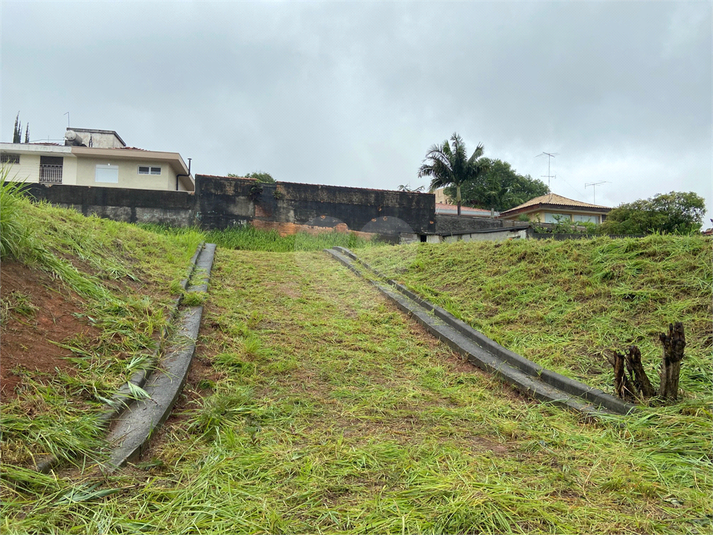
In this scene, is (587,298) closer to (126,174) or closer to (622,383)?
(622,383)

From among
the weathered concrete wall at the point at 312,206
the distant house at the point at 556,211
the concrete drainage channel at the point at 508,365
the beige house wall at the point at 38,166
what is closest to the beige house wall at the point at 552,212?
the distant house at the point at 556,211

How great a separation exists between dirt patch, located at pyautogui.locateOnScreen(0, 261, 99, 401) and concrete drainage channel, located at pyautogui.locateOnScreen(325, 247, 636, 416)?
123 inches

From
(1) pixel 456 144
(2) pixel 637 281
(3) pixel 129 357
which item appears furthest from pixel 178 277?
(1) pixel 456 144

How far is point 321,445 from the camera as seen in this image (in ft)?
8.46

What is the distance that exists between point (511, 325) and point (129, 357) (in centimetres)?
352

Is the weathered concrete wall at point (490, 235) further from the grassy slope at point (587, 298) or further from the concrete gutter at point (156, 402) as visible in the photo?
the concrete gutter at point (156, 402)

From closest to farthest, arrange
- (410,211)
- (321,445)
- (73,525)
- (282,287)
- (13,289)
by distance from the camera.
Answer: (73,525)
(321,445)
(13,289)
(282,287)
(410,211)

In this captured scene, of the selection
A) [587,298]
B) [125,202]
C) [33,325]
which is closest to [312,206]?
[125,202]

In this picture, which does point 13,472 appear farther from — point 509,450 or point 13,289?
point 509,450

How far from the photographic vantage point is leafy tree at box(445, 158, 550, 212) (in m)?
35.6

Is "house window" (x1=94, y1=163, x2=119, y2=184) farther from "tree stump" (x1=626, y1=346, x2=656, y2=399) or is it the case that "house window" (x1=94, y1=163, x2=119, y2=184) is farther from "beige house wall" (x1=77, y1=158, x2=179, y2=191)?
"tree stump" (x1=626, y1=346, x2=656, y2=399)

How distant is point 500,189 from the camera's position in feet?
118

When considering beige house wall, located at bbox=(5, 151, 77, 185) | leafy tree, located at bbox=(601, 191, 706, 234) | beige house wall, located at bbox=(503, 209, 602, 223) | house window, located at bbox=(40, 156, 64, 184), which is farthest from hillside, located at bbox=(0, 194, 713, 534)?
beige house wall, located at bbox=(503, 209, 602, 223)

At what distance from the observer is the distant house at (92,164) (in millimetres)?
19844
